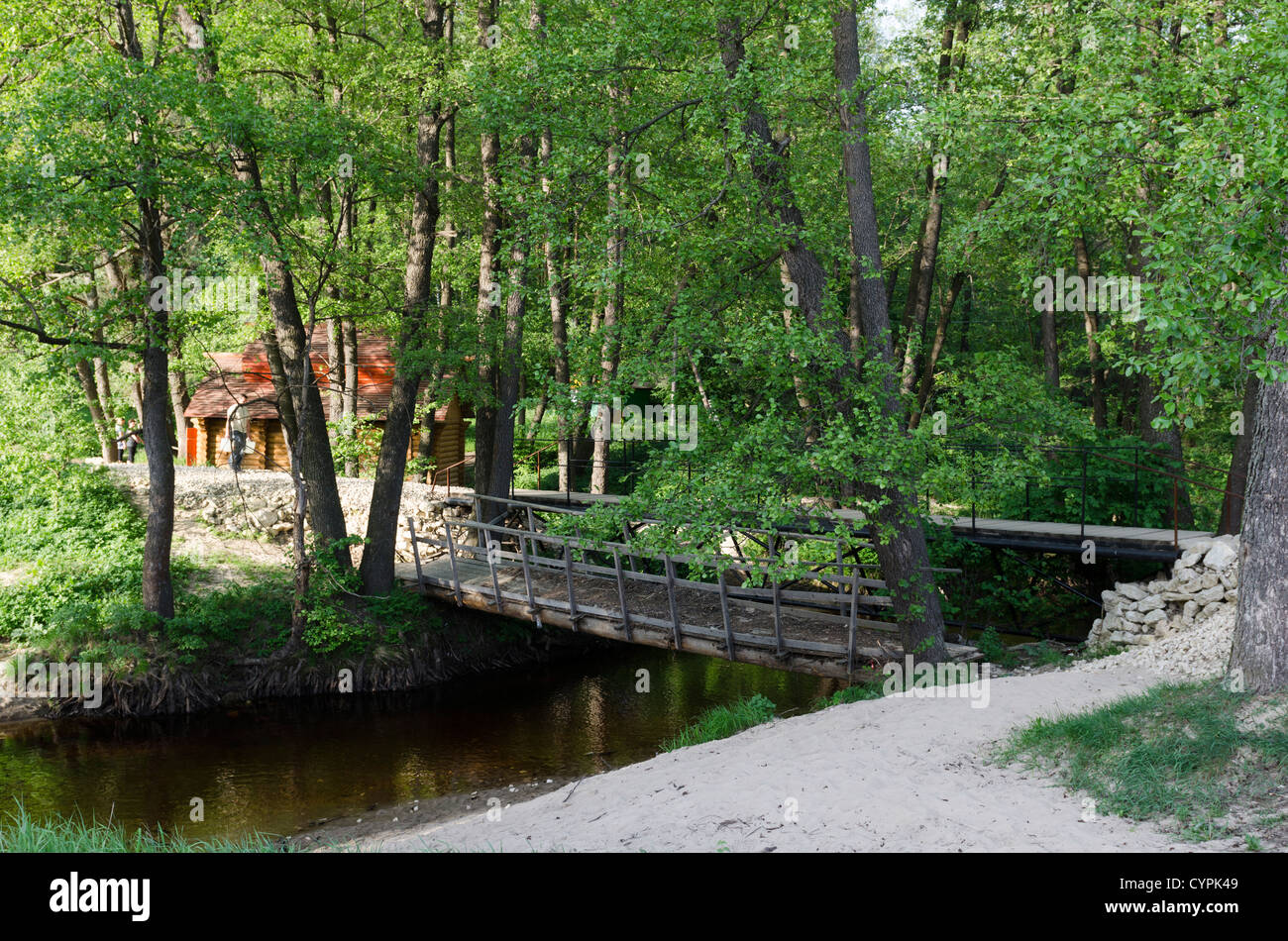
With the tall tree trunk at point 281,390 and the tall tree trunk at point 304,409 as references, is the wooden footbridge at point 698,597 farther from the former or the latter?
the tall tree trunk at point 281,390

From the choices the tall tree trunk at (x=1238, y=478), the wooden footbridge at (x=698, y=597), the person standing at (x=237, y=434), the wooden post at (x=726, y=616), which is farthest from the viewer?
the person standing at (x=237, y=434)

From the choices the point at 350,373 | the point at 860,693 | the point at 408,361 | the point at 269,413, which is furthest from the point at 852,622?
the point at 269,413

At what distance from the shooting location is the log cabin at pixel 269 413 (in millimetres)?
27734

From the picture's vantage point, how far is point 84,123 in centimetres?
1414

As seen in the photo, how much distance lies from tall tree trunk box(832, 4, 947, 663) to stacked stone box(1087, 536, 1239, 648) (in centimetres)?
262

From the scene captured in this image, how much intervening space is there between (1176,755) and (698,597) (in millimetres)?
8933

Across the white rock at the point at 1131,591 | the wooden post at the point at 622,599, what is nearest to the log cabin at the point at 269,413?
the wooden post at the point at 622,599

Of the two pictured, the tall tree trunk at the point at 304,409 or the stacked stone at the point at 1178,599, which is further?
the tall tree trunk at the point at 304,409

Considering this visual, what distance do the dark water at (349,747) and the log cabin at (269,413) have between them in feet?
40.1

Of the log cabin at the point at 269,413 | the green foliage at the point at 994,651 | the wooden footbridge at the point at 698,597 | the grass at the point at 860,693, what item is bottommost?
the grass at the point at 860,693

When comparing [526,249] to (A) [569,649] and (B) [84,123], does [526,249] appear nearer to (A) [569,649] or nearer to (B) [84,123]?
(B) [84,123]

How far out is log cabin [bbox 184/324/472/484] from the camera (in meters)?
27.7

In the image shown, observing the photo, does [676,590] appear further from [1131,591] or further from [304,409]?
[304,409]
